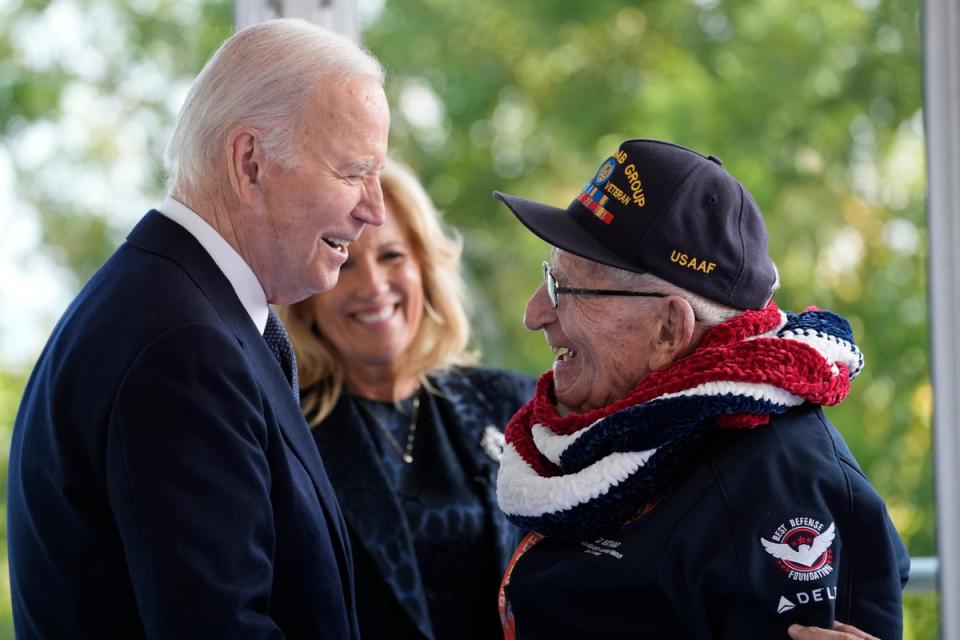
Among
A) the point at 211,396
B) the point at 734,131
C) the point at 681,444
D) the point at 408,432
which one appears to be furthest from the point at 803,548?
the point at 734,131

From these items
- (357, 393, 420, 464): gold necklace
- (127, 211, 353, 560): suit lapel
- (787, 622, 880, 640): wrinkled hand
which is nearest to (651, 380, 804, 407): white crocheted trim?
(787, 622, 880, 640): wrinkled hand

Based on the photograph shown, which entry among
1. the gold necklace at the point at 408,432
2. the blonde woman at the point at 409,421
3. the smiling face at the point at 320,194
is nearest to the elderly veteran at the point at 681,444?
the smiling face at the point at 320,194

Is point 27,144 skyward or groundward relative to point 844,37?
groundward

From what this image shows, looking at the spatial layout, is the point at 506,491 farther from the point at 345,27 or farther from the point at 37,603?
the point at 345,27

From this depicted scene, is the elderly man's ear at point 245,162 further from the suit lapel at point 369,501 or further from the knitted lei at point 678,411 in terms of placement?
the suit lapel at point 369,501

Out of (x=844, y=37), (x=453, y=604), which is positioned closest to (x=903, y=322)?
(x=844, y=37)

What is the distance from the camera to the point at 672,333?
4.96 ft

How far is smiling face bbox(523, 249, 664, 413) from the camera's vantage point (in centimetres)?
152

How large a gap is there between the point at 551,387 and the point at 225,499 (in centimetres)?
61

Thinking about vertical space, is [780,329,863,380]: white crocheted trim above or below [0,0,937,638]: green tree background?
below

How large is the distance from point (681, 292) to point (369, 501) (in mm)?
884

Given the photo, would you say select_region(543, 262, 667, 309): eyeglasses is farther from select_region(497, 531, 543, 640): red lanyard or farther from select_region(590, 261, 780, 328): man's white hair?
select_region(497, 531, 543, 640): red lanyard

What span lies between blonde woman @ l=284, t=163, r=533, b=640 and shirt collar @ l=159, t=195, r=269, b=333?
2.41ft

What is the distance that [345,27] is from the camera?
8.36ft
